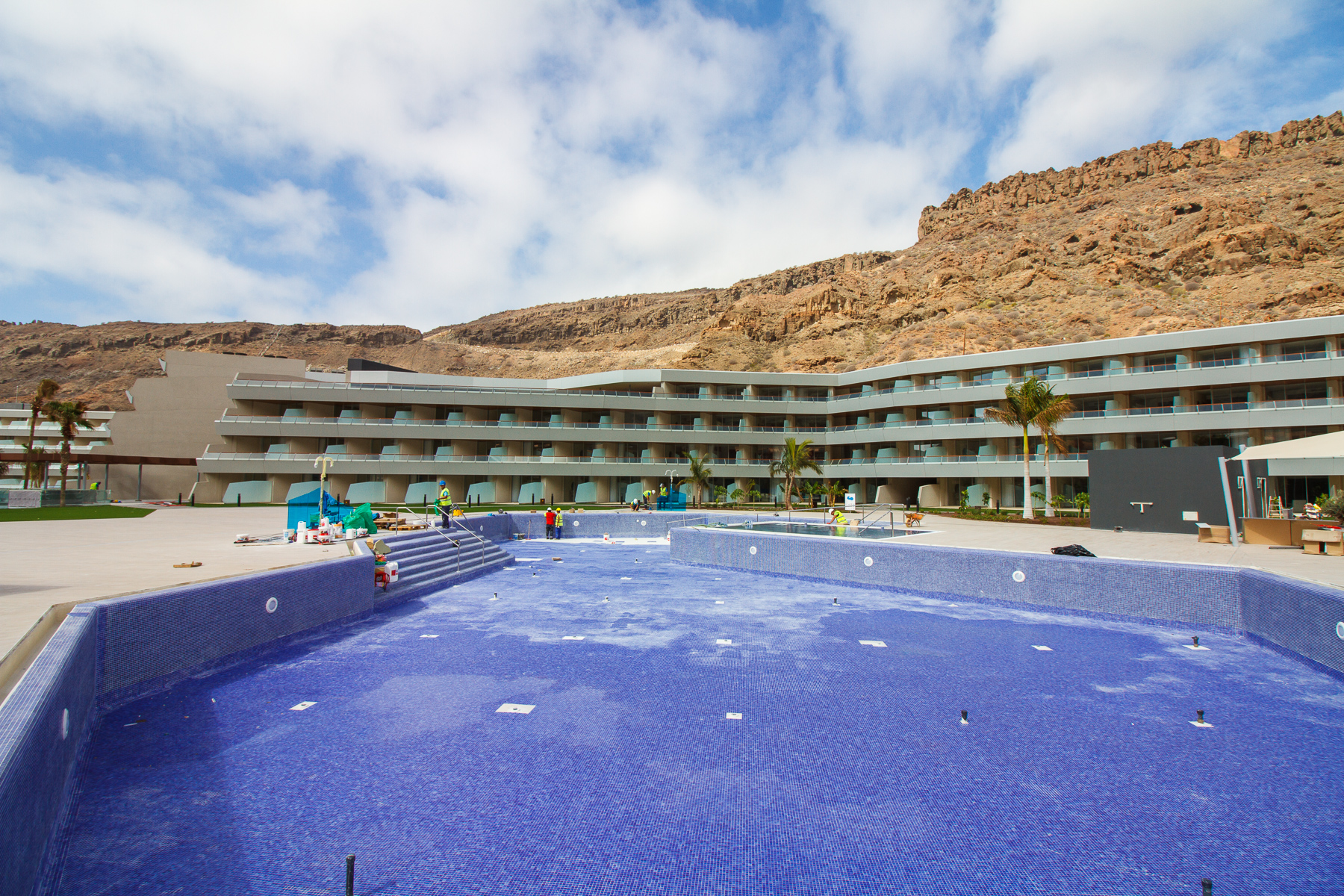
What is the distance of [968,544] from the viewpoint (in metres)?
19.0

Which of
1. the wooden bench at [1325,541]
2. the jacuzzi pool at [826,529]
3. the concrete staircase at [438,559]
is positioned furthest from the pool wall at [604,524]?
the wooden bench at [1325,541]

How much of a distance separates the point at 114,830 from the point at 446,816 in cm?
243

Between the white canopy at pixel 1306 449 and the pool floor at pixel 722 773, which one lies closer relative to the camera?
the pool floor at pixel 722 773

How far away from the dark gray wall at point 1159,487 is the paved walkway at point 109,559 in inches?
1031

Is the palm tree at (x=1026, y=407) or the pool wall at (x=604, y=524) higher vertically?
the palm tree at (x=1026, y=407)

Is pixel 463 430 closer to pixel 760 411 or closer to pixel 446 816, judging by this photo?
pixel 760 411

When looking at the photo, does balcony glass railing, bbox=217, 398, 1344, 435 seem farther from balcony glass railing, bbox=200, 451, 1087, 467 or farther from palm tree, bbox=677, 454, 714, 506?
palm tree, bbox=677, 454, 714, 506

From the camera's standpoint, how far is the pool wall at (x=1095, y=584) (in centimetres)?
920

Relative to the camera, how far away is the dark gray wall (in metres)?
21.3

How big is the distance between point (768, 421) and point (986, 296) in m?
43.6

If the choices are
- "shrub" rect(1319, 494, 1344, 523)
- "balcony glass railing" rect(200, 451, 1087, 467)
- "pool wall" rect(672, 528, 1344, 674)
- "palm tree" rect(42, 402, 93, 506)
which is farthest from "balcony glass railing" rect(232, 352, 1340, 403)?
"pool wall" rect(672, 528, 1344, 674)

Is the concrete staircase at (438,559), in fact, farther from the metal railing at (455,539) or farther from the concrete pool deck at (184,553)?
the concrete pool deck at (184,553)

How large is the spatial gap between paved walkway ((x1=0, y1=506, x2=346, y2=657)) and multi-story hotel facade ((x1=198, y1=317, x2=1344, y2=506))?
23.5m

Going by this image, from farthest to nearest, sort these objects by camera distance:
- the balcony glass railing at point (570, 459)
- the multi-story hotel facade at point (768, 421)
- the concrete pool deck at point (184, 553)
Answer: the balcony glass railing at point (570, 459), the multi-story hotel facade at point (768, 421), the concrete pool deck at point (184, 553)
